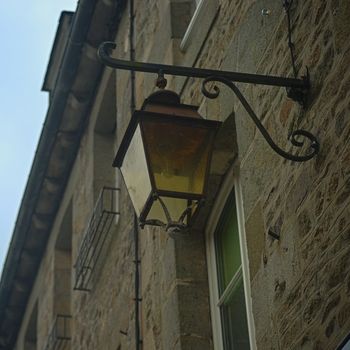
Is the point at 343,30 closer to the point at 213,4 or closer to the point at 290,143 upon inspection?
the point at 290,143

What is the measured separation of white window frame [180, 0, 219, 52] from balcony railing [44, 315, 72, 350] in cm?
484

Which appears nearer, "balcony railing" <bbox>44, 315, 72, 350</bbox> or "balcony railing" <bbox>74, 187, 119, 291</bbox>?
"balcony railing" <bbox>74, 187, 119, 291</bbox>

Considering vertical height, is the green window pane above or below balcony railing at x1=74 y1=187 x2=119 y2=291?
below

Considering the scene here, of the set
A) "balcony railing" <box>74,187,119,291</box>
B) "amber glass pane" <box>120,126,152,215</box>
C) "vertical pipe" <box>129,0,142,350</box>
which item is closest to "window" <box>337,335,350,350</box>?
"amber glass pane" <box>120,126,152,215</box>

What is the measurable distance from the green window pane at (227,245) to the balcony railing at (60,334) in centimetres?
497

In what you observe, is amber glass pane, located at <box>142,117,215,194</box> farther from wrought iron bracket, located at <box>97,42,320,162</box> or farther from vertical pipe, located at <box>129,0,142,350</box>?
vertical pipe, located at <box>129,0,142,350</box>

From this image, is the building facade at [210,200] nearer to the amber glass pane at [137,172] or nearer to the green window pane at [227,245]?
the green window pane at [227,245]

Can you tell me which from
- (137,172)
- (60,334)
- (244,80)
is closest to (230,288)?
(137,172)

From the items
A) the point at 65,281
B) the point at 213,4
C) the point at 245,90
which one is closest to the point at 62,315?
the point at 65,281

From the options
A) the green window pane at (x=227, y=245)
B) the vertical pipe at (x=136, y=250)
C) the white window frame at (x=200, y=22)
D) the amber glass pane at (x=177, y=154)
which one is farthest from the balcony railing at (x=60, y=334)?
the amber glass pane at (x=177, y=154)

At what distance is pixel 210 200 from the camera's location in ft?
24.9

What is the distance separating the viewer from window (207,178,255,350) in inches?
267

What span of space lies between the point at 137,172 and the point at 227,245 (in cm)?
187

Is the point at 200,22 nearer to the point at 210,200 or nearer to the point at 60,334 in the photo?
the point at 210,200
